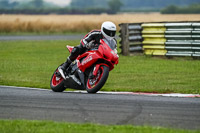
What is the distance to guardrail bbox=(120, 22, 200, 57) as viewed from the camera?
1744 centimetres

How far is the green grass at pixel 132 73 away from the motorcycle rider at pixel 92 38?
1047mm

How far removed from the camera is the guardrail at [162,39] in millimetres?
17438

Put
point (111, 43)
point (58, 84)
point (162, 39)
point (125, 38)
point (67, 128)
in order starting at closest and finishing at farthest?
point (67, 128) → point (111, 43) → point (58, 84) → point (162, 39) → point (125, 38)

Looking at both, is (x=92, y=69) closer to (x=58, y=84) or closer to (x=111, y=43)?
(x=111, y=43)

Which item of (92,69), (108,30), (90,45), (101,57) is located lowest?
(92,69)

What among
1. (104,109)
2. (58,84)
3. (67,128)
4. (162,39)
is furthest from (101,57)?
(162,39)

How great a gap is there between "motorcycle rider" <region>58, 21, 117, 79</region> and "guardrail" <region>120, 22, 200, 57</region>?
716cm

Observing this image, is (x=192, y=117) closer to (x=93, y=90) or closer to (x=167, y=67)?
(x=93, y=90)

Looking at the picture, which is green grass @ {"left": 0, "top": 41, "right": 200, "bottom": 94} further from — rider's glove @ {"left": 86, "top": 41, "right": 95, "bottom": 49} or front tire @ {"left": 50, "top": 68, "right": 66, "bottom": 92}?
rider's glove @ {"left": 86, "top": 41, "right": 95, "bottom": 49}

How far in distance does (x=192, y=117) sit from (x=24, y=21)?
3673 cm

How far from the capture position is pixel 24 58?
66.5ft

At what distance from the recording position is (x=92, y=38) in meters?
10.6

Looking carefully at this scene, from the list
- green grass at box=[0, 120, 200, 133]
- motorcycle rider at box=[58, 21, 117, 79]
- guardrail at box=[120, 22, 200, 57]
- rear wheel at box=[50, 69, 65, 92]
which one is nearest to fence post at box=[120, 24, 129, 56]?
guardrail at box=[120, 22, 200, 57]

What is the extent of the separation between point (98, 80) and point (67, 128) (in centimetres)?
377
